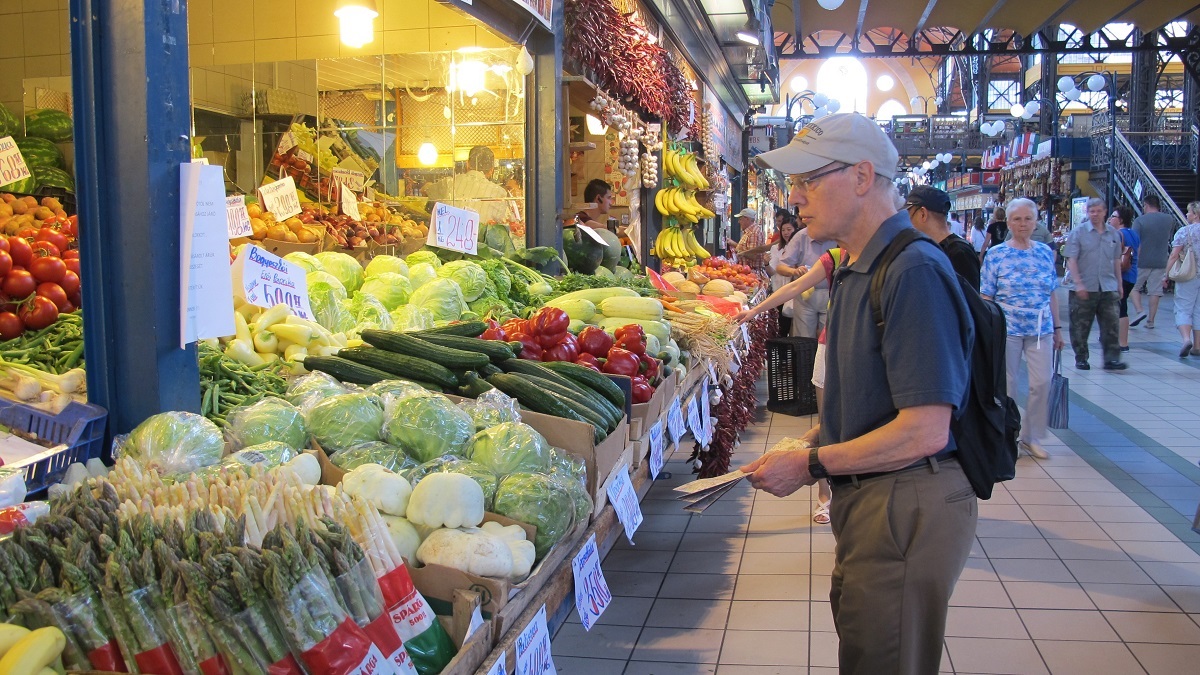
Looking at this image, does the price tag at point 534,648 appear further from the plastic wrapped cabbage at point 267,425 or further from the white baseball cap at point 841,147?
the white baseball cap at point 841,147

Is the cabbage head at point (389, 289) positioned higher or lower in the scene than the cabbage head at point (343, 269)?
lower

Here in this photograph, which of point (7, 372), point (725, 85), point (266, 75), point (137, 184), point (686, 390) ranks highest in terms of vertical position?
point (725, 85)

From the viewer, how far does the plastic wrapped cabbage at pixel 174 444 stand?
2.16 m

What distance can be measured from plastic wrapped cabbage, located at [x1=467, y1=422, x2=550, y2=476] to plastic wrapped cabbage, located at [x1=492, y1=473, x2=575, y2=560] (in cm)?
13

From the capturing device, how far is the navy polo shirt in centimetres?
191

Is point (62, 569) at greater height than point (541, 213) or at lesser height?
lesser

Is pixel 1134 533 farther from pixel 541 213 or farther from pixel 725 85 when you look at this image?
pixel 725 85

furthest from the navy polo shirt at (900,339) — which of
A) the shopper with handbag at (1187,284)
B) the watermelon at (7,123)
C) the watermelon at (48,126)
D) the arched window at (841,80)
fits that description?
the arched window at (841,80)

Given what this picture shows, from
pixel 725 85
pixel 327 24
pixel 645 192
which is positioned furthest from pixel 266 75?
pixel 725 85

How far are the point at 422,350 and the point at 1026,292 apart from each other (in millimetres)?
4616

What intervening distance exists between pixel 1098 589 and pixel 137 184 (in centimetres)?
413

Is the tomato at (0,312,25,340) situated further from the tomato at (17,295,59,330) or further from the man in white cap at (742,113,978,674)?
the man in white cap at (742,113,978,674)

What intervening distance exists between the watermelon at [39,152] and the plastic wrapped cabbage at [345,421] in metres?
4.46

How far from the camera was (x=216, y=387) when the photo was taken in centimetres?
270
